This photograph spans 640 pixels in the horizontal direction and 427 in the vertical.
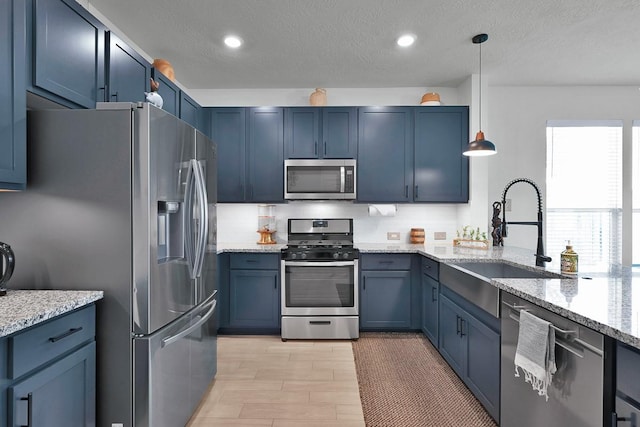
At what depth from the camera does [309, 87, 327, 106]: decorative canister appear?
12.9ft

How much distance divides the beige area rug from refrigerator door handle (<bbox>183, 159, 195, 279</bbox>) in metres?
1.41

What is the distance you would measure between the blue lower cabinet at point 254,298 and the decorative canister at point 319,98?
1.88 metres

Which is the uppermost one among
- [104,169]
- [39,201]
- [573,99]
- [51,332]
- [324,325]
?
[573,99]

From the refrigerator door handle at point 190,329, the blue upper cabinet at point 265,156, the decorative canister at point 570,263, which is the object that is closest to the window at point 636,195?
the decorative canister at point 570,263

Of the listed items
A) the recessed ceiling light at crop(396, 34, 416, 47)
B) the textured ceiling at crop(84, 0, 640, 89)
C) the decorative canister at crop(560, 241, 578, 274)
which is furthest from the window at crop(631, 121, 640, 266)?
the recessed ceiling light at crop(396, 34, 416, 47)

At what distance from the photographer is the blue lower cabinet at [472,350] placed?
2037 millimetres

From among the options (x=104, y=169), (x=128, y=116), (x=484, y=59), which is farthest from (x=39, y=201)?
(x=484, y=59)

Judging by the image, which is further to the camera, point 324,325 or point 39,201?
point 324,325

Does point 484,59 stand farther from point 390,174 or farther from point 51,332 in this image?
point 51,332

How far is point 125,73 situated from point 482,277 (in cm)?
257

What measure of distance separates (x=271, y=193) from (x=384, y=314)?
1755 millimetres

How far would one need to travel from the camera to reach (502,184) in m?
4.07

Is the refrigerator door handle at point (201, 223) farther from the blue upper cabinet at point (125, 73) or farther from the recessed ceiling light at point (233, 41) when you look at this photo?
the recessed ceiling light at point (233, 41)

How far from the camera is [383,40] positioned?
2967 millimetres
